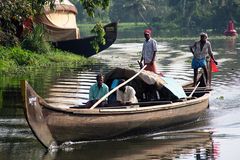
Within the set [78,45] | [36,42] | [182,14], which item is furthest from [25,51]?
[182,14]

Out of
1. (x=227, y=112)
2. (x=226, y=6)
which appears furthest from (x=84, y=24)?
(x=227, y=112)

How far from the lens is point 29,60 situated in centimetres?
2636

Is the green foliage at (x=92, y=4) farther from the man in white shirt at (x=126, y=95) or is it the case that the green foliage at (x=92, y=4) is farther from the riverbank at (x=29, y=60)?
the riverbank at (x=29, y=60)

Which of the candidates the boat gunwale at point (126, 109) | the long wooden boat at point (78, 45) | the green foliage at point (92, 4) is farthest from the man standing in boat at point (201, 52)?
the long wooden boat at point (78, 45)

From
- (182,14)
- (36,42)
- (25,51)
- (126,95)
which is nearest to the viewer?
(126,95)

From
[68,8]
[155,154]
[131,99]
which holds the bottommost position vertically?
[155,154]

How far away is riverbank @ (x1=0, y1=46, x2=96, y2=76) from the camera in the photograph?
2452cm

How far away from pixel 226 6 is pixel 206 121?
55554 mm

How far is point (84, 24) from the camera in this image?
336 feet

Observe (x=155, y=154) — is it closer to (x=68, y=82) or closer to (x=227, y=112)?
(x=227, y=112)

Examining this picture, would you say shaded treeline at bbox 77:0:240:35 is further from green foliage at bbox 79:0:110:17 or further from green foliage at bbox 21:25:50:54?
green foliage at bbox 79:0:110:17

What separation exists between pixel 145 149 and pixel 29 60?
15.3 meters

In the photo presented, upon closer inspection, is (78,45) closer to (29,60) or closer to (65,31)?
(65,31)

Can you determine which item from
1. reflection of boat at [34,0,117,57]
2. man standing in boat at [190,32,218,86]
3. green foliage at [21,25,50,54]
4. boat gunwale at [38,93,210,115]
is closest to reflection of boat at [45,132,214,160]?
boat gunwale at [38,93,210,115]
